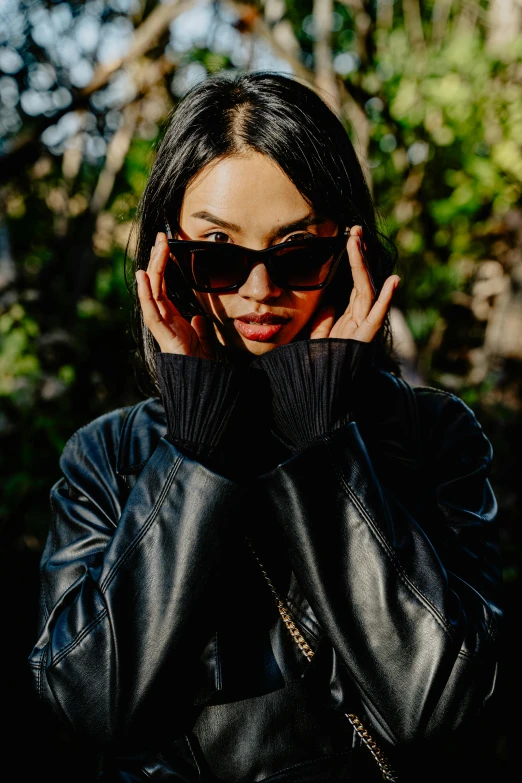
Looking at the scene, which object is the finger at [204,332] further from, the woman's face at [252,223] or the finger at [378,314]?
the finger at [378,314]

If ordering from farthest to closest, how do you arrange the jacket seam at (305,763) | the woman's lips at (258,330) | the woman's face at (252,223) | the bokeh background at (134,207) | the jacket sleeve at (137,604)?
1. the bokeh background at (134,207)
2. the woman's lips at (258,330)
3. the woman's face at (252,223)
4. the jacket seam at (305,763)
5. the jacket sleeve at (137,604)

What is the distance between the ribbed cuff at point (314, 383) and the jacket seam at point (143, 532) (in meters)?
0.30

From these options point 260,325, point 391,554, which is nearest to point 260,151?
point 260,325

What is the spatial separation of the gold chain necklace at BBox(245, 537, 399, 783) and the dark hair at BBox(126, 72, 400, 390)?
0.72 m

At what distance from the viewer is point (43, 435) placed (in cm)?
359

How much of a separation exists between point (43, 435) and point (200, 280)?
7.83ft

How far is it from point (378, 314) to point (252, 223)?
0.39 m

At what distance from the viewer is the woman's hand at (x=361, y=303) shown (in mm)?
1555

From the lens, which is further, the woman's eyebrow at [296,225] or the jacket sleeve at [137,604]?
the woman's eyebrow at [296,225]

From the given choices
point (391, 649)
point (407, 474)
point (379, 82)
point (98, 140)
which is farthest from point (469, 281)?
point (391, 649)

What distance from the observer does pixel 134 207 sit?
5.76 metres

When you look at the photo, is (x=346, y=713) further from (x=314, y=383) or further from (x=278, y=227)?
(x=278, y=227)

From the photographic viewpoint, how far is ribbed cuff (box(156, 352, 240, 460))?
1.40m

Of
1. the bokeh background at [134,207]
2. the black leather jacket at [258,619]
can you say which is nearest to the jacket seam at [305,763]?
the black leather jacket at [258,619]
